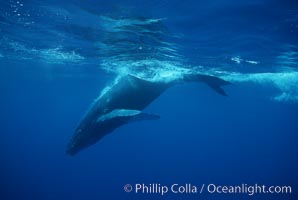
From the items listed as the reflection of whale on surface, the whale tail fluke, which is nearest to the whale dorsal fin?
the reflection of whale on surface

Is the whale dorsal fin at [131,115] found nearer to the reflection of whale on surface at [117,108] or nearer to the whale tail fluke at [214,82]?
the reflection of whale on surface at [117,108]

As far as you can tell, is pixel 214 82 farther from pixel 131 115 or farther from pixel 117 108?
pixel 131 115

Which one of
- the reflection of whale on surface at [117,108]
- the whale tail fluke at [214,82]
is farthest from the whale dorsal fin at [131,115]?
the whale tail fluke at [214,82]

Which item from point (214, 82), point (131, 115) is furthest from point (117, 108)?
point (214, 82)

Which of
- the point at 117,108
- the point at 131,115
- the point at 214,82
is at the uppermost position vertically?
the point at 214,82

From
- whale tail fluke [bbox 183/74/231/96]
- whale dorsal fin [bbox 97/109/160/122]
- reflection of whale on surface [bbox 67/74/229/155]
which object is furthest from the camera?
whale tail fluke [bbox 183/74/231/96]

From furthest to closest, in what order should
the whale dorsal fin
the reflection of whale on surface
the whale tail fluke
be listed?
the whale tail fluke, the reflection of whale on surface, the whale dorsal fin

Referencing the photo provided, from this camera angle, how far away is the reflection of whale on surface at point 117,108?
10.6 meters

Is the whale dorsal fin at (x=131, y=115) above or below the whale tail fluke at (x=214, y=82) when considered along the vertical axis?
below

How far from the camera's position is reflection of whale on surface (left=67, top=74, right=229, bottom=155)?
10586 millimetres

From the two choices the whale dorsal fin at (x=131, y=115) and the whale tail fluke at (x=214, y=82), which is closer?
the whale dorsal fin at (x=131, y=115)

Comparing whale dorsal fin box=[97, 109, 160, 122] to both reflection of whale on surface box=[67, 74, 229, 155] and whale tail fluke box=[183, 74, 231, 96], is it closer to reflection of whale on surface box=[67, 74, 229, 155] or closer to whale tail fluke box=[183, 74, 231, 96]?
reflection of whale on surface box=[67, 74, 229, 155]

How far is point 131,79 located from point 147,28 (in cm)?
299

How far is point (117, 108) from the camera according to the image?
42.4ft
